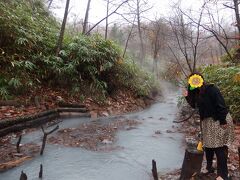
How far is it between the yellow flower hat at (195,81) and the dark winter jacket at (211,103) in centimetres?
9

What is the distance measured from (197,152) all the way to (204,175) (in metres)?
0.45

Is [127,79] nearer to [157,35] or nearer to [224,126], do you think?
[157,35]

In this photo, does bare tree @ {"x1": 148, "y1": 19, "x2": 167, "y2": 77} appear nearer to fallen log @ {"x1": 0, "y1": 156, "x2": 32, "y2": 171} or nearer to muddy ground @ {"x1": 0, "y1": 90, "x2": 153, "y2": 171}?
muddy ground @ {"x1": 0, "y1": 90, "x2": 153, "y2": 171}

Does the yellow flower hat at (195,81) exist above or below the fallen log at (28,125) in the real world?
above

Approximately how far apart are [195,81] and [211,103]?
0.41 metres

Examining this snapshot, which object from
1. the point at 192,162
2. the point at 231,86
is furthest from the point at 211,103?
the point at 231,86

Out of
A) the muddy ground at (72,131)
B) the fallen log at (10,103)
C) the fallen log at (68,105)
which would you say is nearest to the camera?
the muddy ground at (72,131)

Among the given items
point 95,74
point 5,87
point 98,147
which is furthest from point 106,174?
point 95,74

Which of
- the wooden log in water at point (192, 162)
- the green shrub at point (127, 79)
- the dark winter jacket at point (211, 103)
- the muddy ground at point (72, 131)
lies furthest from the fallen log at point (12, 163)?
the green shrub at point (127, 79)

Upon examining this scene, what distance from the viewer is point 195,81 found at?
4008 millimetres

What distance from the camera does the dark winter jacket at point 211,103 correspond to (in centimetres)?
383

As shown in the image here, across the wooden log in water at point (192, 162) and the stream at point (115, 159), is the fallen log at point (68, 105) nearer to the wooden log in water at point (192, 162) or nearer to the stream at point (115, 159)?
the stream at point (115, 159)

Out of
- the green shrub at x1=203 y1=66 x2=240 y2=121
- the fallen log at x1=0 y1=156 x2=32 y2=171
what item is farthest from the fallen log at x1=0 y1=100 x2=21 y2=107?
the green shrub at x1=203 y1=66 x2=240 y2=121

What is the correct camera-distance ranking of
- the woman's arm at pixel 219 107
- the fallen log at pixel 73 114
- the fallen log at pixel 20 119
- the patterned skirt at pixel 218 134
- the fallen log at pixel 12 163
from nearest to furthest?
the woman's arm at pixel 219 107 < the patterned skirt at pixel 218 134 < the fallen log at pixel 12 163 < the fallen log at pixel 20 119 < the fallen log at pixel 73 114
